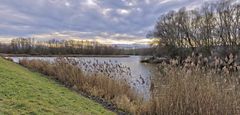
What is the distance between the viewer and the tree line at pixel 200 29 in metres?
36.5

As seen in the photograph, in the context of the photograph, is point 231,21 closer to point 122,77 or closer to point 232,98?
point 122,77

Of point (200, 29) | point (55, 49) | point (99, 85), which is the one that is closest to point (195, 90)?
point (99, 85)

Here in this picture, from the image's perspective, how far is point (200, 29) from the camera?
42344 mm

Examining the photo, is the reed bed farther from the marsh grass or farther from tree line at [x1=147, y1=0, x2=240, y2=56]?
tree line at [x1=147, y1=0, x2=240, y2=56]

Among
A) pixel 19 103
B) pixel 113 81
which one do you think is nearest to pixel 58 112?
pixel 19 103

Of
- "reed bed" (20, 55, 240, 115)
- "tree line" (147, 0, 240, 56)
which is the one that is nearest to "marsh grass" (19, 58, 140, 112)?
"reed bed" (20, 55, 240, 115)

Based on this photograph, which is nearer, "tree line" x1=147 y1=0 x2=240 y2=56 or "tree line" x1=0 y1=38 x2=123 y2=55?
"tree line" x1=147 y1=0 x2=240 y2=56

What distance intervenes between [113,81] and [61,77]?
430cm

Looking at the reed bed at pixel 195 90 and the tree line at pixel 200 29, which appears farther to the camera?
the tree line at pixel 200 29

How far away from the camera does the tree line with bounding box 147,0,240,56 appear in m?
36.5

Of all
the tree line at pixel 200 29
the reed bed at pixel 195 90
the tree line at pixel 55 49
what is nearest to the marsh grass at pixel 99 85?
the reed bed at pixel 195 90

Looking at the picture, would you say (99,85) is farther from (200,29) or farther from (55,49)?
(55,49)

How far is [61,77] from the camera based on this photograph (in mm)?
13781

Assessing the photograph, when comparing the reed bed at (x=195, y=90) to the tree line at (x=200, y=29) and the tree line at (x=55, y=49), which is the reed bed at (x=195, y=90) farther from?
the tree line at (x=55, y=49)
